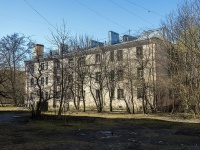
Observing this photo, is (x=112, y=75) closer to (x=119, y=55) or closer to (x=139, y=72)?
(x=119, y=55)

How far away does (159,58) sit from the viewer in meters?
26.2

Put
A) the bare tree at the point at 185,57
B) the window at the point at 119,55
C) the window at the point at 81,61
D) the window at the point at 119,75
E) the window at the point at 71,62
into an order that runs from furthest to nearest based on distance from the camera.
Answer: the window at the point at 71,62, the window at the point at 81,61, the window at the point at 119,55, the window at the point at 119,75, the bare tree at the point at 185,57

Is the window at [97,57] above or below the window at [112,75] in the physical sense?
above

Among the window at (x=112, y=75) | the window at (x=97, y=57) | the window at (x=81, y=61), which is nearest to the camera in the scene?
the window at (x=112, y=75)

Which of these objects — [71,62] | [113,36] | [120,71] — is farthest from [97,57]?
[113,36]

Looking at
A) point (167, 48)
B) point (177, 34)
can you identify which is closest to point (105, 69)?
point (167, 48)

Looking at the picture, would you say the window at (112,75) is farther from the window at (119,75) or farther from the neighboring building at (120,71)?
the window at (119,75)

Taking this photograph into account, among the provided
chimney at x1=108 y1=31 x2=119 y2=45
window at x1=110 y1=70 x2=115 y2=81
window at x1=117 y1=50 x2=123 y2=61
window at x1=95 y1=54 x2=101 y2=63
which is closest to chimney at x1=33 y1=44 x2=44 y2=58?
window at x1=95 y1=54 x2=101 y2=63

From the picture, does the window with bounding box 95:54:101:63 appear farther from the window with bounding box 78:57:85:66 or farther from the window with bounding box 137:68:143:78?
the window with bounding box 137:68:143:78

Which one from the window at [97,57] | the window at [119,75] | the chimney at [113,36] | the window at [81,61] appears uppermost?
the chimney at [113,36]

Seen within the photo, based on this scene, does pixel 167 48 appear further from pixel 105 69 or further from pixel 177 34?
Answer: pixel 105 69

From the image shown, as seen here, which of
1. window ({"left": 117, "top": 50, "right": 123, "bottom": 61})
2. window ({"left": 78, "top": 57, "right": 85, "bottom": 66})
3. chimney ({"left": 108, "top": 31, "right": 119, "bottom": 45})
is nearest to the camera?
window ({"left": 117, "top": 50, "right": 123, "bottom": 61})

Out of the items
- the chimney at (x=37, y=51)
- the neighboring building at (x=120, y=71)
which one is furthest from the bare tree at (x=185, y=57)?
the chimney at (x=37, y=51)

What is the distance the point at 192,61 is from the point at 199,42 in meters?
1.65
